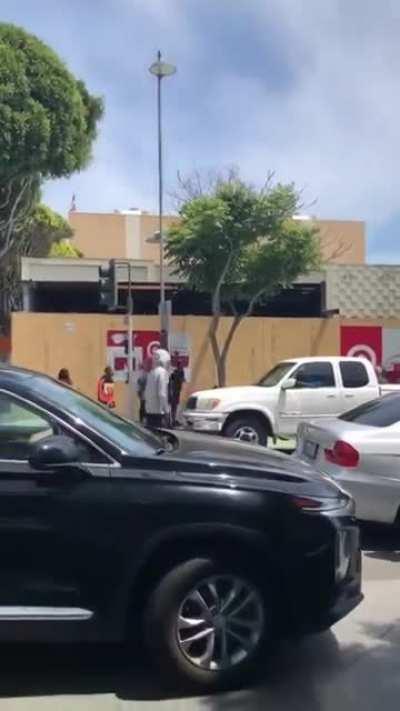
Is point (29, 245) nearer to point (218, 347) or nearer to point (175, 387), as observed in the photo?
point (218, 347)

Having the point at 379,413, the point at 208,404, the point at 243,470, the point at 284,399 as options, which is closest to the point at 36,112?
the point at 208,404

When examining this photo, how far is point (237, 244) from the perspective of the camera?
22.5 m

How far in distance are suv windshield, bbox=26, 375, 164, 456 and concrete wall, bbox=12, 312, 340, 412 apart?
17.3m

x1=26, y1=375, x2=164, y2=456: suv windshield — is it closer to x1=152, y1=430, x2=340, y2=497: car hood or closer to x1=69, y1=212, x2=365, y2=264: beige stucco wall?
x1=152, y1=430, x2=340, y2=497: car hood

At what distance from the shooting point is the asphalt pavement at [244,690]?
4.36 m

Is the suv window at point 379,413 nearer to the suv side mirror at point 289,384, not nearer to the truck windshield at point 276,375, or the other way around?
the suv side mirror at point 289,384

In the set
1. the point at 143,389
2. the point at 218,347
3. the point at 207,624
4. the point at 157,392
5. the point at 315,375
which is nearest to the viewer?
the point at 207,624

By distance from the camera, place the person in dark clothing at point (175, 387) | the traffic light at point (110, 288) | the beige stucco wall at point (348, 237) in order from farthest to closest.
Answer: the beige stucco wall at point (348, 237)
the person in dark clothing at point (175, 387)
the traffic light at point (110, 288)

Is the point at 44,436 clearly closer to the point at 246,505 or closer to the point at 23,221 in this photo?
the point at 246,505

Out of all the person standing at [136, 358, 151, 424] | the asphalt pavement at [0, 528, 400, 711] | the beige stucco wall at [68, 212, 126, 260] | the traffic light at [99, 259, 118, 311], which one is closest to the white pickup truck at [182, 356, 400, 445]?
the person standing at [136, 358, 151, 424]

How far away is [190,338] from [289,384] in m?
8.18

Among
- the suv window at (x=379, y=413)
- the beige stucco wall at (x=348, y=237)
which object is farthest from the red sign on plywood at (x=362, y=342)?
the beige stucco wall at (x=348, y=237)

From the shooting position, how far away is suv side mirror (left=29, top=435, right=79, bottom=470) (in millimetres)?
4332

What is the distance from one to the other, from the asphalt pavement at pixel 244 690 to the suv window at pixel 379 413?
2820 millimetres
